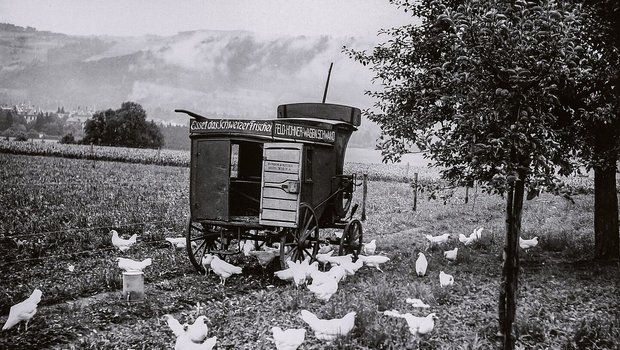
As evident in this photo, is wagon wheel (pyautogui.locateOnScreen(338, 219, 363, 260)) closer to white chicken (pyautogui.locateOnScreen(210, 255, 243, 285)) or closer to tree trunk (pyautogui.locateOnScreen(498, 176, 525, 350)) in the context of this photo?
white chicken (pyautogui.locateOnScreen(210, 255, 243, 285))

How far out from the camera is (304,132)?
8.08 metres

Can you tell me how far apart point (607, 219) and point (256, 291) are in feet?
23.1

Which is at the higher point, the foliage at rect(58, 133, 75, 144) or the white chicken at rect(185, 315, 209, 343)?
the foliage at rect(58, 133, 75, 144)

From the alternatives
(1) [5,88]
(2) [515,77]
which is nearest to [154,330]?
(2) [515,77]

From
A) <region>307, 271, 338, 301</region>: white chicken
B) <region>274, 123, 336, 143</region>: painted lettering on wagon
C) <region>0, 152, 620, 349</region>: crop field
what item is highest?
<region>274, 123, 336, 143</region>: painted lettering on wagon

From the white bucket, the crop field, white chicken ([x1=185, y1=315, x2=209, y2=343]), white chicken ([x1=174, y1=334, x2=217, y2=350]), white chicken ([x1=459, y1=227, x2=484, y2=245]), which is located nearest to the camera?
white chicken ([x1=174, y1=334, x2=217, y2=350])

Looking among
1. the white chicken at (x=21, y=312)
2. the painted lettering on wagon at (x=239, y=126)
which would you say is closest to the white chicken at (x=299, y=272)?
the painted lettering on wagon at (x=239, y=126)

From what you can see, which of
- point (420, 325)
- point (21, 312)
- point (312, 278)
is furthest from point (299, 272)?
point (21, 312)

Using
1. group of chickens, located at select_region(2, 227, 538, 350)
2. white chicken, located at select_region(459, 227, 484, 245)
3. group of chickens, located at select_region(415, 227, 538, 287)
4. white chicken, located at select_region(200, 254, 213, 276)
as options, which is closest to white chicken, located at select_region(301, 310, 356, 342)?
group of chickens, located at select_region(2, 227, 538, 350)

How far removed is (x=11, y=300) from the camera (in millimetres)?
6262

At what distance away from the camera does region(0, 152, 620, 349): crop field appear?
5.25m

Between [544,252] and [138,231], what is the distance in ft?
31.2

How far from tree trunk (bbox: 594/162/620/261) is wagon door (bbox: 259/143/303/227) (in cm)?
601

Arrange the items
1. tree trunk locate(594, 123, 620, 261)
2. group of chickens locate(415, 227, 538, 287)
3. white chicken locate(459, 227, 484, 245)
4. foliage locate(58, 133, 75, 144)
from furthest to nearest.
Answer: foliage locate(58, 133, 75, 144), white chicken locate(459, 227, 484, 245), tree trunk locate(594, 123, 620, 261), group of chickens locate(415, 227, 538, 287)
